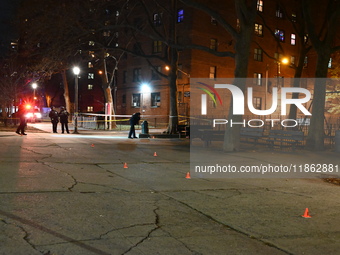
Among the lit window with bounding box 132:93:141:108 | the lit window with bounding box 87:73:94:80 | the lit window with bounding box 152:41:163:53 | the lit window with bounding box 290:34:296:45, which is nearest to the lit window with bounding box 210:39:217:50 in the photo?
the lit window with bounding box 152:41:163:53

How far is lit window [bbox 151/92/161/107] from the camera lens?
4147 cm

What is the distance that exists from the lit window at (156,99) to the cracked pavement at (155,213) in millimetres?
30707

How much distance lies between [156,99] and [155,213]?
3581cm

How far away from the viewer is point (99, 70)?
34812 mm

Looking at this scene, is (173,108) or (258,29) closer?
(173,108)

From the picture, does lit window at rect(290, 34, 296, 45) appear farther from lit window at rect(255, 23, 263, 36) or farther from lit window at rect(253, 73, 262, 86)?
lit window at rect(253, 73, 262, 86)

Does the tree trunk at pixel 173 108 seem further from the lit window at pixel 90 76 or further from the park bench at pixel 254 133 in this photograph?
the lit window at pixel 90 76

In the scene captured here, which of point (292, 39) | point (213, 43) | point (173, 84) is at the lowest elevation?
point (173, 84)

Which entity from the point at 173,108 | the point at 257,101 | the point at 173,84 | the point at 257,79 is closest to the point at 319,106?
the point at 173,108

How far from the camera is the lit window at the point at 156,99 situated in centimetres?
4147

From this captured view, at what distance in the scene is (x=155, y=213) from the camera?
645 cm

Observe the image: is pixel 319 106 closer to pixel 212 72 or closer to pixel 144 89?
pixel 212 72

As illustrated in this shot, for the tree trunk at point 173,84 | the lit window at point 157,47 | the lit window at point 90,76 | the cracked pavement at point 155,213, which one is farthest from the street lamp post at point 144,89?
the lit window at point 90,76

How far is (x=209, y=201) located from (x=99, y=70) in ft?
96.2
